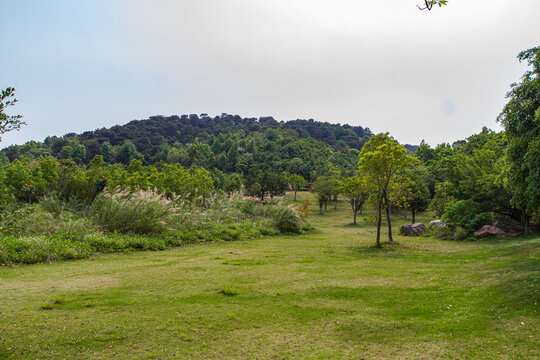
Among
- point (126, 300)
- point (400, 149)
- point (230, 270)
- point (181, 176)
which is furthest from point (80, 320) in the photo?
point (181, 176)

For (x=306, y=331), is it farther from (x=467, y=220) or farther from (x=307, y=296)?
(x=467, y=220)

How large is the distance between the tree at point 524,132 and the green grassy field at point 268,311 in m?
2.36

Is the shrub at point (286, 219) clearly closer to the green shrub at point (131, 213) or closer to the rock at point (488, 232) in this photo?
the green shrub at point (131, 213)

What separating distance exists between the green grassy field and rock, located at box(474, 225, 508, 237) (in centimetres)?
898

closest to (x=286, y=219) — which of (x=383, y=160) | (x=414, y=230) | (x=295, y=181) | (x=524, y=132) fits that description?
(x=383, y=160)

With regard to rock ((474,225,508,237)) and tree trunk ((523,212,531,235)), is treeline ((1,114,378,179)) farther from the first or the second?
tree trunk ((523,212,531,235))

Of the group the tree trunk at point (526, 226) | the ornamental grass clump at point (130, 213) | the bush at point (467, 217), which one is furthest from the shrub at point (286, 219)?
the tree trunk at point (526, 226)

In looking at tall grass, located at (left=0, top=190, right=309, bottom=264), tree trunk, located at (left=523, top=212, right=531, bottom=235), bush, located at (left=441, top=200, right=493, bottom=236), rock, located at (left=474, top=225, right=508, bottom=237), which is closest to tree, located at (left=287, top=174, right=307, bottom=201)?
tall grass, located at (left=0, top=190, right=309, bottom=264)

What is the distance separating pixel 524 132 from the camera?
10477mm

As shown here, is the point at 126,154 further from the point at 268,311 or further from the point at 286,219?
the point at 268,311

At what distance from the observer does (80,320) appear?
555 centimetres

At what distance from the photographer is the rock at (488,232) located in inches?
746

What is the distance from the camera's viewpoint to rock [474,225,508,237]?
746 inches

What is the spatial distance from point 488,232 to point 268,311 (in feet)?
58.7
